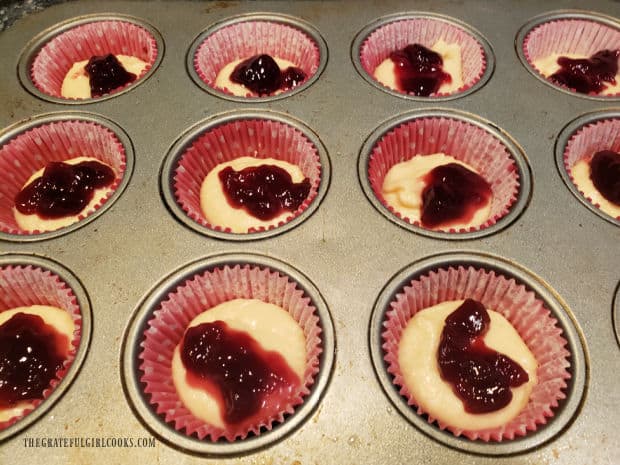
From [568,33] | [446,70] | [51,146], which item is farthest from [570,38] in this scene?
[51,146]

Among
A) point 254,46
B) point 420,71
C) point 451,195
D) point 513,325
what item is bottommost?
point 513,325

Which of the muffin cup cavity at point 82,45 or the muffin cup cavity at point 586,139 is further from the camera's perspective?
the muffin cup cavity at point 82,45

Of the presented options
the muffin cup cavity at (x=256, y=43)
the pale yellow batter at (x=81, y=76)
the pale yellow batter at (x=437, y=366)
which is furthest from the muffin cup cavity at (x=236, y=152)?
the pale yellow batter at (x=81, y=76)

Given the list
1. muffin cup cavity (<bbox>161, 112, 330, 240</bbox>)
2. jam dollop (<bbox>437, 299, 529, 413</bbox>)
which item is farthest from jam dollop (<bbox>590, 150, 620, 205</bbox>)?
muffin cup cavity (<bbox>161, 112, 330, 240</bbox>)

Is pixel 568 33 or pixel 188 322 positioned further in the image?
pixel 568 33

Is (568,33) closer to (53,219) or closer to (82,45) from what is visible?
(82,45)

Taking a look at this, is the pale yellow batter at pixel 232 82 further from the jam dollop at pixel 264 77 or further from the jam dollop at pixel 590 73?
the jam dollop at pixel 590 73

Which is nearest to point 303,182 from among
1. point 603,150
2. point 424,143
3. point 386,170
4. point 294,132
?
point 294,132
